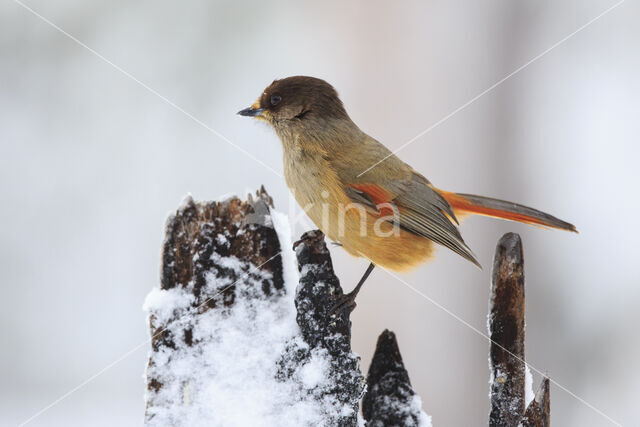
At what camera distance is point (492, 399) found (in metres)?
1.76

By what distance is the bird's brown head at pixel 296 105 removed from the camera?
→ 2.60 meters

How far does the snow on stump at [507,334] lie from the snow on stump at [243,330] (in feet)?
1.27

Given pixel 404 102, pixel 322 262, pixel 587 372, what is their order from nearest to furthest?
1. pixel 322 262
2. pixel 587 372
3. pixel 404 102

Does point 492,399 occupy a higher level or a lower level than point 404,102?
lower

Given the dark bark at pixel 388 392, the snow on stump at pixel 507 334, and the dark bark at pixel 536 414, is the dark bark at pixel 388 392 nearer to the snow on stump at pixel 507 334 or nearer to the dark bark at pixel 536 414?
the snow on stump at pixel 507 334

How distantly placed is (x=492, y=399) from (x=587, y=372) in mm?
3107

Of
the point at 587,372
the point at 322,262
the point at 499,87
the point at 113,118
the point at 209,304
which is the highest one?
the point at 499,87

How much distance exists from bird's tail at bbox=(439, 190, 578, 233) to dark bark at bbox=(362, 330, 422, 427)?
828mm

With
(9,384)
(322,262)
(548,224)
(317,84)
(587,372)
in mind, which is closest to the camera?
(322,262)

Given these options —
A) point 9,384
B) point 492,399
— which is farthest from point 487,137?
point 9,384

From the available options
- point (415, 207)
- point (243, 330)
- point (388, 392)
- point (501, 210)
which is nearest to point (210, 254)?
point (243, 330)

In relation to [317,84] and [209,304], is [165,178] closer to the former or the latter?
[317,84]

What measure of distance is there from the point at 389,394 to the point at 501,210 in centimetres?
100

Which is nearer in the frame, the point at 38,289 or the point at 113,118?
the point at 38,289
